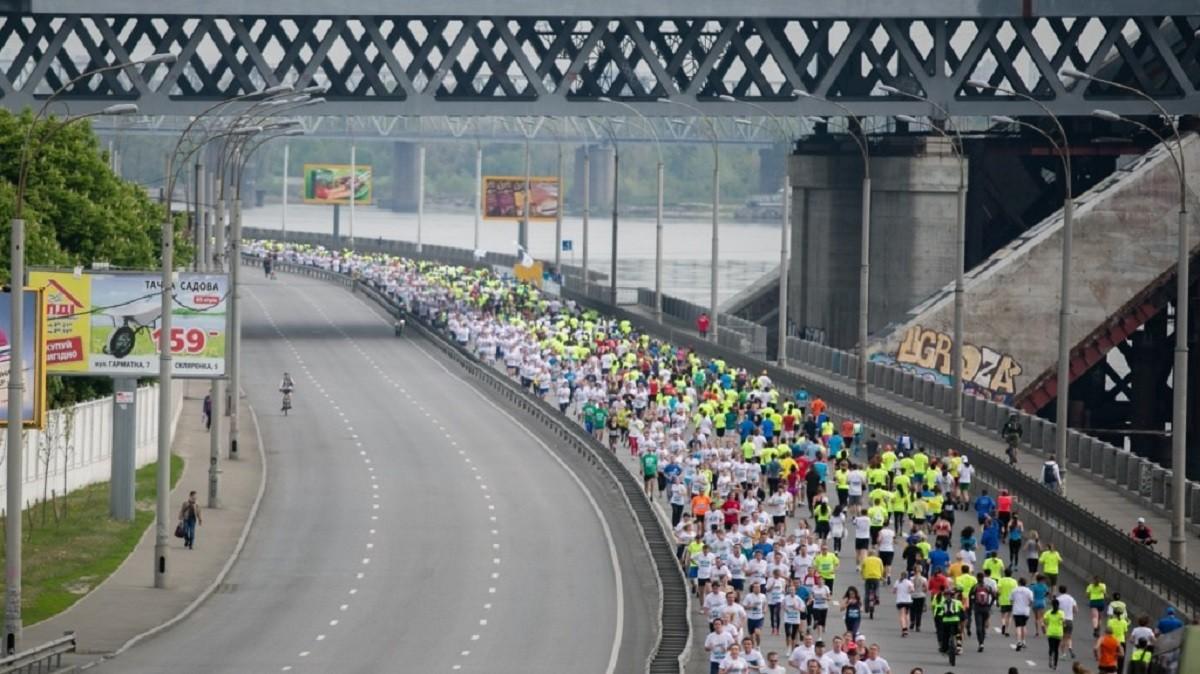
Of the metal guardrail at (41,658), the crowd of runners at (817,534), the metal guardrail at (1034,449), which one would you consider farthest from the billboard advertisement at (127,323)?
the metal guardrail at (1034,449)

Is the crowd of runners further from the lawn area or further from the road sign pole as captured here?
the lawn area

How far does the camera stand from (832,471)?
195 feet

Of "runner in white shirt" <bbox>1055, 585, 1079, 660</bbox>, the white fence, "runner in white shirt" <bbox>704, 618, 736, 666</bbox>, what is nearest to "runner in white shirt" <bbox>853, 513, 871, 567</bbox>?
"runner in white shirt" <bbox>1055, 585, 1079, 660</bbox>

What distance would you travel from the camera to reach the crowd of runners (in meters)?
39.3

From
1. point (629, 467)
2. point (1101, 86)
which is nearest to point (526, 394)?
point (629, 467)

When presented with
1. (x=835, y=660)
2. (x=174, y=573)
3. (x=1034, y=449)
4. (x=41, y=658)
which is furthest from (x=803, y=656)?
(x=1034, y=449)

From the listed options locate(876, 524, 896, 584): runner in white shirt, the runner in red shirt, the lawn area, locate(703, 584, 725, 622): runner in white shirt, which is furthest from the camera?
the runner in red shirt

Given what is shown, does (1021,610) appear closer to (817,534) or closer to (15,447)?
(817,534)

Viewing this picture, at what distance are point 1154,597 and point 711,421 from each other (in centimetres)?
2188

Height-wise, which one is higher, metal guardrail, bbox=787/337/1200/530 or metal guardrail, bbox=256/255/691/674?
metal guardrail, bbox=787/337/1200/530

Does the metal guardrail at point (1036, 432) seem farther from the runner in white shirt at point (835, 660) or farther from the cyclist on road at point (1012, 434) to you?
the runner in white shirt at point (835, 660)

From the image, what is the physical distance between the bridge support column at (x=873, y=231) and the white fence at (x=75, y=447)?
1378 inches

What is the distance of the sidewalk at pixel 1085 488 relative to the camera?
5019 centimetres

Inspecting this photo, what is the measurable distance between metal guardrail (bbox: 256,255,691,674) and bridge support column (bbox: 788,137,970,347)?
14646 mm
